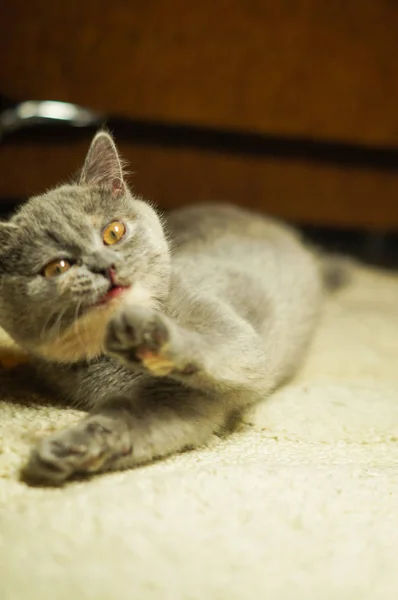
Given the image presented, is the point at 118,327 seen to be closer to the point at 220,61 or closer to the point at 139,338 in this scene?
the point at 139,338

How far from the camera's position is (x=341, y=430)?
111 cm

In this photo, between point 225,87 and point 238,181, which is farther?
point 238,181

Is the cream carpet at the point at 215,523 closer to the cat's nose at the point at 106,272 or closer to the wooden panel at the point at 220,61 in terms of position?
the cat's nose at the point at 106,272

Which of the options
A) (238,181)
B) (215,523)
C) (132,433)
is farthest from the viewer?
(238,181)

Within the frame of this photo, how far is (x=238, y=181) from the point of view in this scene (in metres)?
2.12

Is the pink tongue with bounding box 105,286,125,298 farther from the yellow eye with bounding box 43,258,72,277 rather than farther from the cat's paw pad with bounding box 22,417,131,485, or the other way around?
the cat's paw pad with bounding box 22,417,131,485

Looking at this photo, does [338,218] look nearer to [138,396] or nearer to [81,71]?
[81,71]

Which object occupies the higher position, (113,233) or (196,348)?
(113,233)

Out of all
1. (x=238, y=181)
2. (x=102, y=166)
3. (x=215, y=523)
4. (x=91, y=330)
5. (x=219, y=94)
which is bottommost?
(x=215, y=523)

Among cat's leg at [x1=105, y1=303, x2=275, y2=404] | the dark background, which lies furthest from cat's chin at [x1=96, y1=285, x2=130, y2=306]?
the dark background

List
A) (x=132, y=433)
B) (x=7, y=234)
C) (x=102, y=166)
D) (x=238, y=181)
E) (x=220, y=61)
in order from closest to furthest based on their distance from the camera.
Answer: (x=132, y=433), (x=7, y=234), (x=102, y=166), (x=220, y=61), (x=238, y=181)

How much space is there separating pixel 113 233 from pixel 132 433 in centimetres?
37

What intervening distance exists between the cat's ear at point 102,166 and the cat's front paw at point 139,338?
16.8 inches

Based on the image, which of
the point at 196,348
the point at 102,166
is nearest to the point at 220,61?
the point at 102,166
